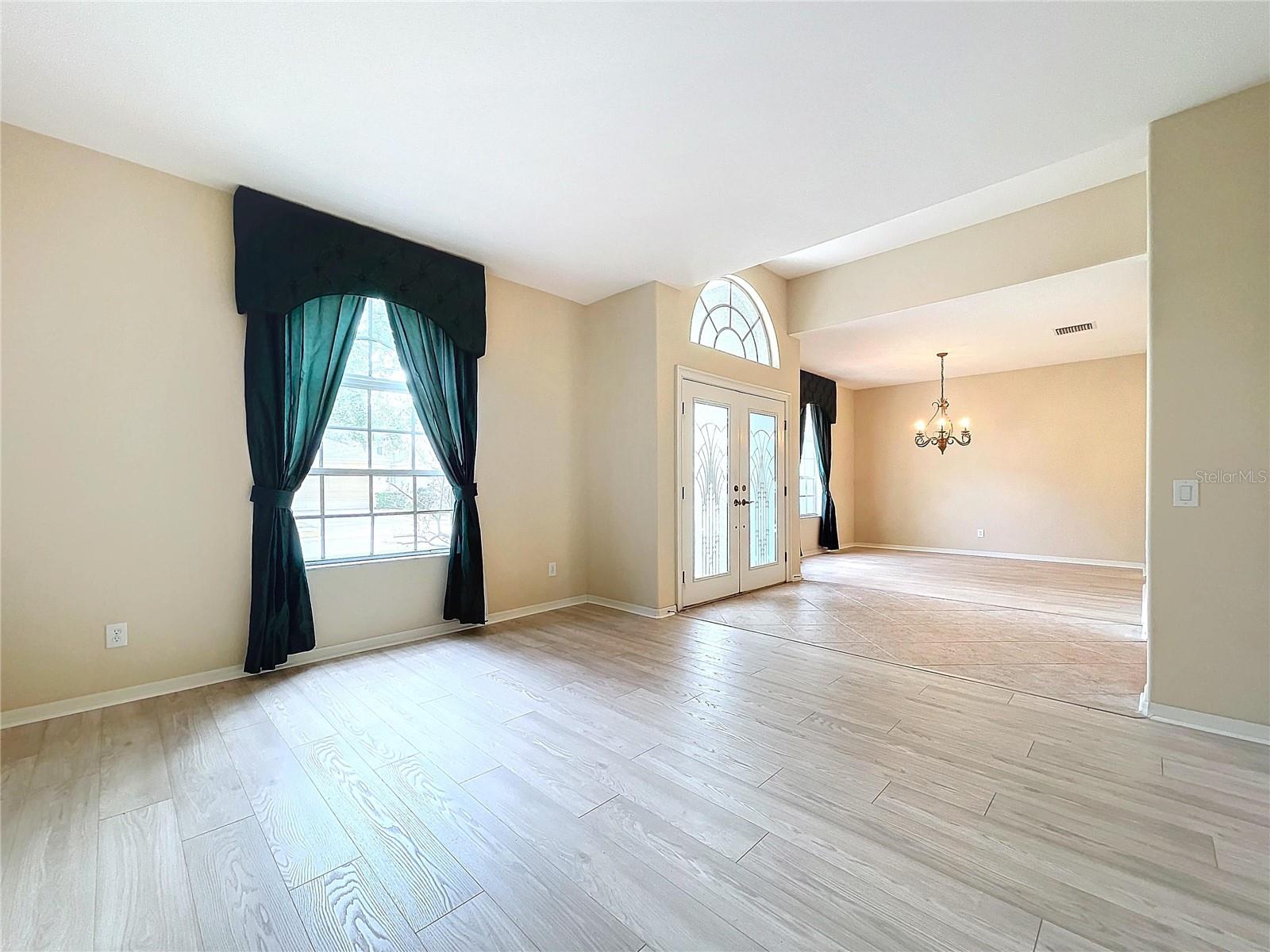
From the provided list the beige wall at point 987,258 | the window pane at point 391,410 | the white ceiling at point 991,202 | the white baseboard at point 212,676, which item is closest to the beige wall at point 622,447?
the white baseboard at point 212,676

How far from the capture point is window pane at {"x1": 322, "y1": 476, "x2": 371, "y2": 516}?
3520mm

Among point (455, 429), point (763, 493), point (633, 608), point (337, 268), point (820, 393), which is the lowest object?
point (633, 608)

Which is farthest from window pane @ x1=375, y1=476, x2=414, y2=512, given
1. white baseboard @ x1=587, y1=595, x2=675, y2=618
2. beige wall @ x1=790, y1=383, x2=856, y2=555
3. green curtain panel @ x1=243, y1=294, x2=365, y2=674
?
beige wall @ x1=790, y1=383, x2=856, y2=555

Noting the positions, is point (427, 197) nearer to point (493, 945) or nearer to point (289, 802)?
point (289, 802)

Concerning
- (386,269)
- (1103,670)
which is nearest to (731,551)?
(1103,670)

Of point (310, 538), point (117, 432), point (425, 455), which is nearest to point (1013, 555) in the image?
point (425, 455)

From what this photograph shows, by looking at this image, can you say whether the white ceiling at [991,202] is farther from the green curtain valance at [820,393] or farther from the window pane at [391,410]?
the window pane at [391,410]

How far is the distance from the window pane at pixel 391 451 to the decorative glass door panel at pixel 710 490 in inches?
95.3

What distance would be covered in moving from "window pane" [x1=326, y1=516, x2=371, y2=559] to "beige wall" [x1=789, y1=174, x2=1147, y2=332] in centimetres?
472

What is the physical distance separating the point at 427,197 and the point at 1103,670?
4.95 meters

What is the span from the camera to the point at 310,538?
11.3 ft

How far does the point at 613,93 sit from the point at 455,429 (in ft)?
8.34

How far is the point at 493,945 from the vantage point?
4.22 feet

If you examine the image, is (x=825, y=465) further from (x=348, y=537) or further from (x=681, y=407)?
(x=348, y=537)
